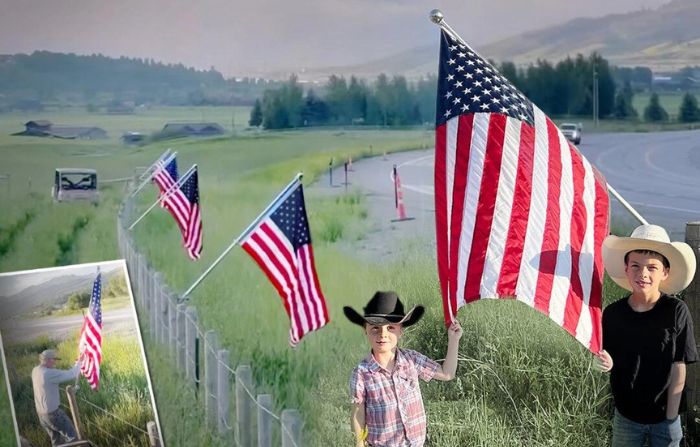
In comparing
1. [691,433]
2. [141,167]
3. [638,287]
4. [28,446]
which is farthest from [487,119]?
[28,446]

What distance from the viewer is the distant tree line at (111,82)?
4.15 meters

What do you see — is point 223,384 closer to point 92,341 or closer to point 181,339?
point 181,339

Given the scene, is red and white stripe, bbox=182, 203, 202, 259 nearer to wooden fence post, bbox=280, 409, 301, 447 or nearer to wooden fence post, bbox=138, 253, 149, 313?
wooden fence post, bbox=138, 253, 149, 313

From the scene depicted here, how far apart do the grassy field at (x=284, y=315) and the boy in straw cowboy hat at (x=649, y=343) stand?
2.87 ft

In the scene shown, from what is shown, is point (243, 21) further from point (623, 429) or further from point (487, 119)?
point (623, 429)

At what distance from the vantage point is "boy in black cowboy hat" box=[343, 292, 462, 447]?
3.36 metres

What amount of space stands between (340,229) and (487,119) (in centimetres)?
116

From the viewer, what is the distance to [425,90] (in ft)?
16.1

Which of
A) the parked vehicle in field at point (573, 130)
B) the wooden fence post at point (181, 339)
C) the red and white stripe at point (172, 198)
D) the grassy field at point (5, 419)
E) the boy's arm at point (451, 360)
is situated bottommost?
the grassy field at point (5, 419)

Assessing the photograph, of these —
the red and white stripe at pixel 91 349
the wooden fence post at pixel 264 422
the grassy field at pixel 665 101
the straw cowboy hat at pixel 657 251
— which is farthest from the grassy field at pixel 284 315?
the grassy field at pixel 665 101

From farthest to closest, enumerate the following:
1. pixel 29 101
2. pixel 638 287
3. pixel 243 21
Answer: pixel 243 21
pixel 29 101
pixel 638 287

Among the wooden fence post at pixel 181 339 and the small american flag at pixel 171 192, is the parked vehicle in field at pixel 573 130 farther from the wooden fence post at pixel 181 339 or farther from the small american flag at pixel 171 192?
the wooden fence post at pixel 181 339

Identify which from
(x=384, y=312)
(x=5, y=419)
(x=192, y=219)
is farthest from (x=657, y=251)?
(x=5, y=419)

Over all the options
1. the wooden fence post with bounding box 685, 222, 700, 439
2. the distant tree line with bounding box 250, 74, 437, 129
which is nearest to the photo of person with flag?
the distant tree line with bounding box 250, 74, 437, 129
